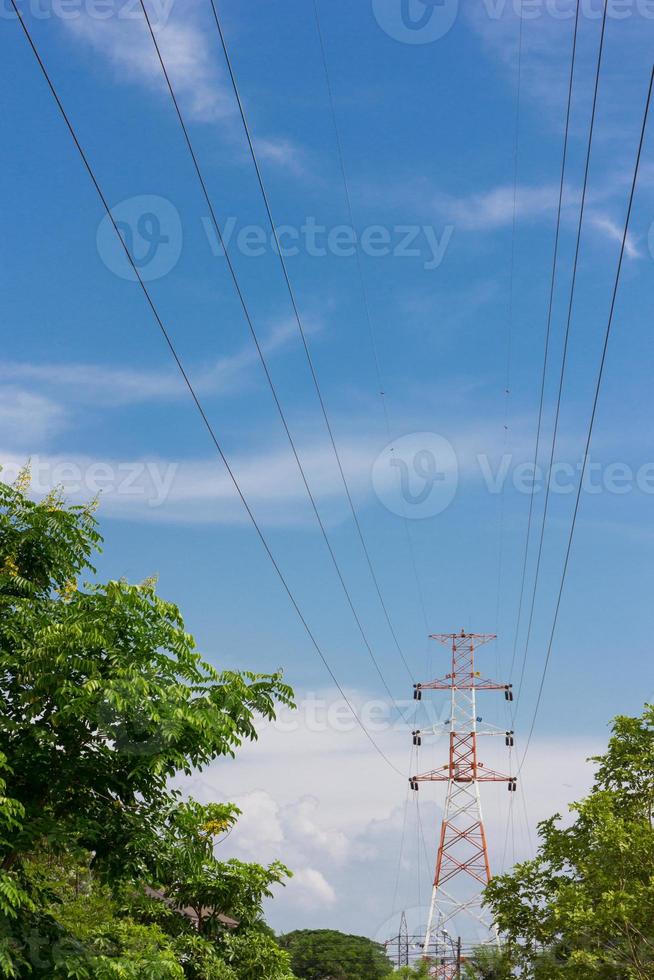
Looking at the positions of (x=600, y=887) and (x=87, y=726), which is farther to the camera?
(x=600, y=887)

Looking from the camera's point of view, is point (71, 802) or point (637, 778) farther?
point (637, 778)

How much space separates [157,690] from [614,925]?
34.7 feet

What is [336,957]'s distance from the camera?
7875 cm

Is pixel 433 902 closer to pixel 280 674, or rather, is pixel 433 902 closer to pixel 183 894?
pixel 183 894

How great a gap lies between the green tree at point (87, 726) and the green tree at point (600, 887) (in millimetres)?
7978

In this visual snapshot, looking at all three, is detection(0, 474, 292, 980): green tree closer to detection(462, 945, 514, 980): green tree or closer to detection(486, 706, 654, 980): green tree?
detection(486, 706, 654, 980): green tree

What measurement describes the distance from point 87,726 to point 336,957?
74503 mm

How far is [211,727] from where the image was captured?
1257 centimetres

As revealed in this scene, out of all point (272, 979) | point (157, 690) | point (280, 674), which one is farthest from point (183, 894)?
point (157, 690)

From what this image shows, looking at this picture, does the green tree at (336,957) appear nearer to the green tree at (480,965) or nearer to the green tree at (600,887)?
the green tree at (480,965)

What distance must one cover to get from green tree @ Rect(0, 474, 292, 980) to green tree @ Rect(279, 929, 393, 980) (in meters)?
62.9

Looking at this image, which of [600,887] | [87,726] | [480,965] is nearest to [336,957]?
[480,965]

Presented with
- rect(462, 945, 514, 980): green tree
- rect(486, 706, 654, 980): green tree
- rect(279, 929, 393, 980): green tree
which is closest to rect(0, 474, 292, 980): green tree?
rect(486, 706, 654, 980): green tree

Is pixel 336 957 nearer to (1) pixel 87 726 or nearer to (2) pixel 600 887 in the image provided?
(2) pixel 600 887
